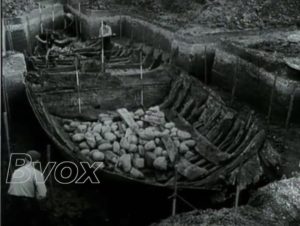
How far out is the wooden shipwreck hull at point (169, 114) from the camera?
8.63 metres

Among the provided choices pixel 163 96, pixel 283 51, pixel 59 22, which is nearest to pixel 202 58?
pixel 163 96

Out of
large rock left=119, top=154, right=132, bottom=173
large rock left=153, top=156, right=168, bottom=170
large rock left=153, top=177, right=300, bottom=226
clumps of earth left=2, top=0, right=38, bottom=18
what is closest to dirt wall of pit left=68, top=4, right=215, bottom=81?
clumps of earth left=2, top=0, right=38, bottom=18

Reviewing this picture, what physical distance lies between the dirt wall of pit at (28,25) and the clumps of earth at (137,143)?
21.8 ft

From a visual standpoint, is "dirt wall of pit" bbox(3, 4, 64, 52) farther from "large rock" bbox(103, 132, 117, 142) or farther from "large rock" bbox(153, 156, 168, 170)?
"large rock" bbox(153, 156, 168, 170)

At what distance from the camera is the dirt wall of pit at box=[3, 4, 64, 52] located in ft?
53.9

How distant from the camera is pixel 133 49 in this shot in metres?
16.9

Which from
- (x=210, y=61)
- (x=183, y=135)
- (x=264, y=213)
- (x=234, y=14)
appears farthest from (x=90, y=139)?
(x=234, y=14)

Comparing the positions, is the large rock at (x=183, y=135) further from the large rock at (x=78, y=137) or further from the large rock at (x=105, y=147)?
the large rock at (x=78, y=137)

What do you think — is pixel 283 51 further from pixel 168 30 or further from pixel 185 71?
pixel 168 30

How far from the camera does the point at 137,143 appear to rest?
1084 cm

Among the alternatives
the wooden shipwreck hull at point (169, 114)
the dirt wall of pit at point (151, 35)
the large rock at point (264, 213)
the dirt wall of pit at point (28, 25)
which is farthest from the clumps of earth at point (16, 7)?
the large rock at point (264, 213)

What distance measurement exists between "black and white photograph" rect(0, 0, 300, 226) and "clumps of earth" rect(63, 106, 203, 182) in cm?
4

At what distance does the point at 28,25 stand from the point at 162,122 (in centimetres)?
1014

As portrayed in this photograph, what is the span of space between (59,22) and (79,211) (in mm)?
16625
